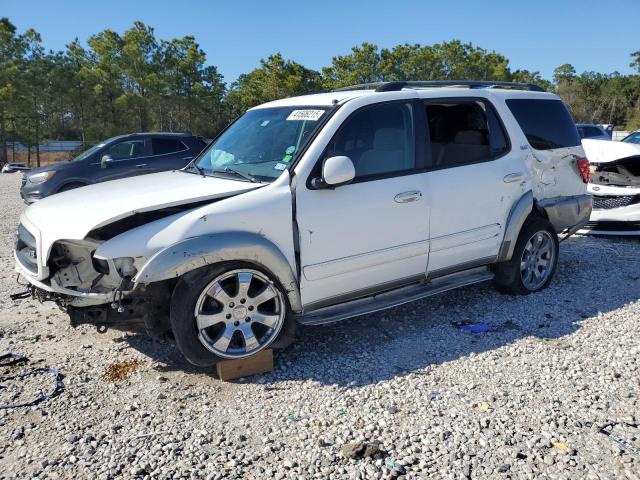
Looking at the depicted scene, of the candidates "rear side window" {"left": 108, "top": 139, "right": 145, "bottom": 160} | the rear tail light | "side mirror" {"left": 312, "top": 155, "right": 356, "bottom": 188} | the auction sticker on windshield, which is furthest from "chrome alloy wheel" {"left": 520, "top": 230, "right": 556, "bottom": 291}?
"rear side window" {"left": 108, "top": 139, "right": 145, "bottom": 160}

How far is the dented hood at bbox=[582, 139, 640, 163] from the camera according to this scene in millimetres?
7776

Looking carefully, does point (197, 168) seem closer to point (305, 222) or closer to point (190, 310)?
point (305, 222)

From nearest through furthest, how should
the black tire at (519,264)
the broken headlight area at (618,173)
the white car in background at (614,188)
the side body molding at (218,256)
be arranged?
the side body molding at (218,256) < the black tire at (519,264) < the white car in background at (614,188) < the broken headlight area at (618,173)

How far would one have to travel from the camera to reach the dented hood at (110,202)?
3453 millimetres

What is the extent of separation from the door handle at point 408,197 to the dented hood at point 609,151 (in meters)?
4.71

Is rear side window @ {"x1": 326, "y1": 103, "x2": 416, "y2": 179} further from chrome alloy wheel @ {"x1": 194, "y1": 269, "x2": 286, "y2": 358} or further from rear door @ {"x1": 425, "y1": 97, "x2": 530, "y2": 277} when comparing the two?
chrome alloy wheel @ {"x1": 194, "y1": 269, "x2": 286, "y2": 358}

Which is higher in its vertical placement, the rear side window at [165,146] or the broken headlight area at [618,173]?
the rear side window at [165,146]

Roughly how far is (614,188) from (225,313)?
658 centimetres

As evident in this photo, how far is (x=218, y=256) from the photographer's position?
3.43 metres

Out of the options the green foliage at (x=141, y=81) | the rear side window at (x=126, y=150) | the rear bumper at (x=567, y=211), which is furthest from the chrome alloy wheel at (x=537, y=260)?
the green foliage at (x=141, y=81)

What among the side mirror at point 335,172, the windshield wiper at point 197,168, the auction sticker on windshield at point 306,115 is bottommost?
the side mirror at point 335,172

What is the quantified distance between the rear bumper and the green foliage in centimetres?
3605

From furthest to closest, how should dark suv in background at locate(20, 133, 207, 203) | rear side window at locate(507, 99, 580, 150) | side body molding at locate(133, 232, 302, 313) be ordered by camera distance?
dark suv in background at locate(20, 133, 207, 203) → rear side window at locate(507, 99, 580, 150) → side body molding at locate(133, 232, 302, 313)

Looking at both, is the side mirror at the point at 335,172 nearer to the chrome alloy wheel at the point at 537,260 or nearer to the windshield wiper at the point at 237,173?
the windshield wiper at the point at 237,173
